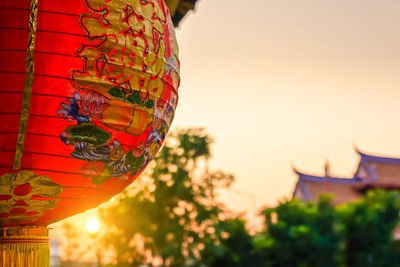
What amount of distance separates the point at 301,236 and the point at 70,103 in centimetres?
2056

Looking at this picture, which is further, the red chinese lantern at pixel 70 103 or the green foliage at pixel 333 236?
the green foliage at pixel 333 236

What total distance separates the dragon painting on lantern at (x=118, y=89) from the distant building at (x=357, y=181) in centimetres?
2947

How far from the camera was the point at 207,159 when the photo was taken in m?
18.7

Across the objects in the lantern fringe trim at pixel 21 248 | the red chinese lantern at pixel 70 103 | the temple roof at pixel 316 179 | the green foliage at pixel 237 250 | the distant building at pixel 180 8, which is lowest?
the green foliage at pixel 237 250

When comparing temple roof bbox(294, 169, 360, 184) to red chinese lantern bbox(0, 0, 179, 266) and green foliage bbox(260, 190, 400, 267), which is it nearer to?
green foliage bbox(260, 190, 400, 267)

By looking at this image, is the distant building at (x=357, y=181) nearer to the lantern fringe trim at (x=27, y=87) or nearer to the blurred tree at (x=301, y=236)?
the blurred tree at (x=301, y=236)

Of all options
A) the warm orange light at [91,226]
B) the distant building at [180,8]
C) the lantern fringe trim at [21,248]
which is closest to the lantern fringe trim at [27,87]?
the lantern fringe trim at [21,248]

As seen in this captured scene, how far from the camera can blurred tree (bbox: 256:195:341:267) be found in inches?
846

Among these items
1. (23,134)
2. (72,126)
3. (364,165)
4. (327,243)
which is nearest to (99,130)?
(72,126)

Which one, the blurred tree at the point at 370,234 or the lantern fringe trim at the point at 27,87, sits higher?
the lantern fringe trim at the point at 27,87

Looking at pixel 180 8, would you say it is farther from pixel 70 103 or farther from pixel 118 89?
pixel 70 103

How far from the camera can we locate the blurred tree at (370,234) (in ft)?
70.2

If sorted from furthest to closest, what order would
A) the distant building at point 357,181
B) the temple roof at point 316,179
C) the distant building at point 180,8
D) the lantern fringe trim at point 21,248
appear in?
the temple roof at point 316,179
the distant building at point 357,181
the distant building at point 180,8
the lantern fringe trim at point 21,248

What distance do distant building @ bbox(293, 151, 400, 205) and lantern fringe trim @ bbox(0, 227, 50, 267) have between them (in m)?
29.6
